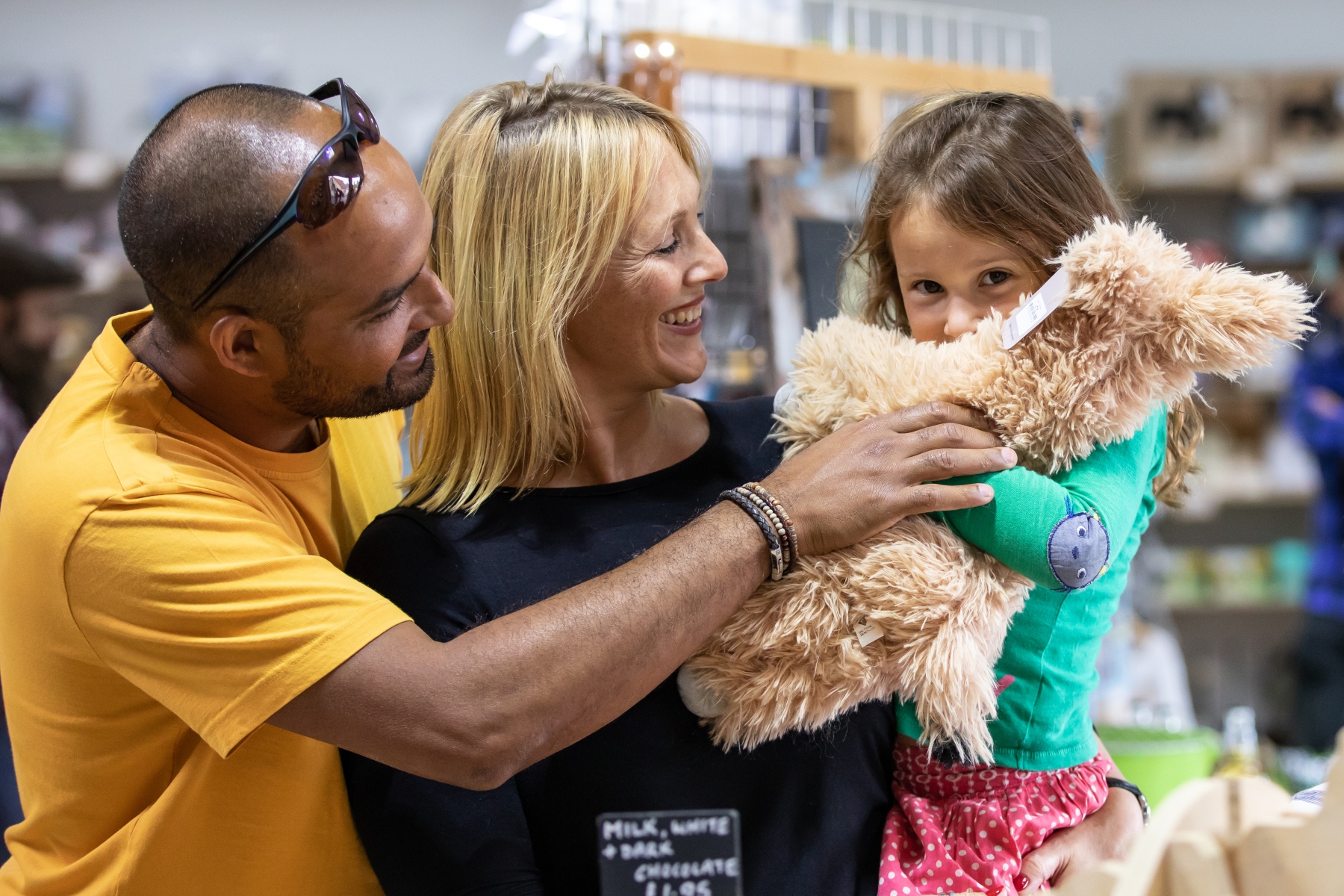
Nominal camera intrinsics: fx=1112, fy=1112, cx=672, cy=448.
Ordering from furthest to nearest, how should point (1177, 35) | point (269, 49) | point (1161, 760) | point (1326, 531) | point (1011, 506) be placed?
1. point (1177, 35)
2. point (269, 49)
3. point (1326, 531)
4. point (1161, 760)
5. point (1011, 506)

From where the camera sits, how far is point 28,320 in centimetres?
327

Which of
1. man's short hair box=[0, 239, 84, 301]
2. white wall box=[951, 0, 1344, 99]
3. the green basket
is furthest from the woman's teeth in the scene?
white wall box=[951, 0, 1344, 99]

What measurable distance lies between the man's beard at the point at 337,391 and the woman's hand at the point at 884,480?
422mm

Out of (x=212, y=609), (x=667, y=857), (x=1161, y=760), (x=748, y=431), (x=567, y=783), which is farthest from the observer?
(x=1161, y=760)

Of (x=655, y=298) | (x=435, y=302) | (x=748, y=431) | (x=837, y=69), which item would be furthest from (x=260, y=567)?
(x=837, y=69)

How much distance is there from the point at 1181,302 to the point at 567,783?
84cm

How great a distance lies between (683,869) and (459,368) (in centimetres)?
74

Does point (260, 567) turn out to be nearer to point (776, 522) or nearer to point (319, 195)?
point (319, 195)

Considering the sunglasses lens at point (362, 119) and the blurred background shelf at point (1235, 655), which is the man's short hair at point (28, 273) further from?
the blurred background shelf at point (1235, 655)

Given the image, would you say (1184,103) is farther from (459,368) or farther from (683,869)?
(683,869)

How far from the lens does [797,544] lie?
1.18 meters

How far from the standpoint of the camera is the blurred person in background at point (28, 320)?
3.16 meters

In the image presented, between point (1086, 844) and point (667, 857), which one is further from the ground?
point (667, 857)

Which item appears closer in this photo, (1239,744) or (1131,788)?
(1131,788)
